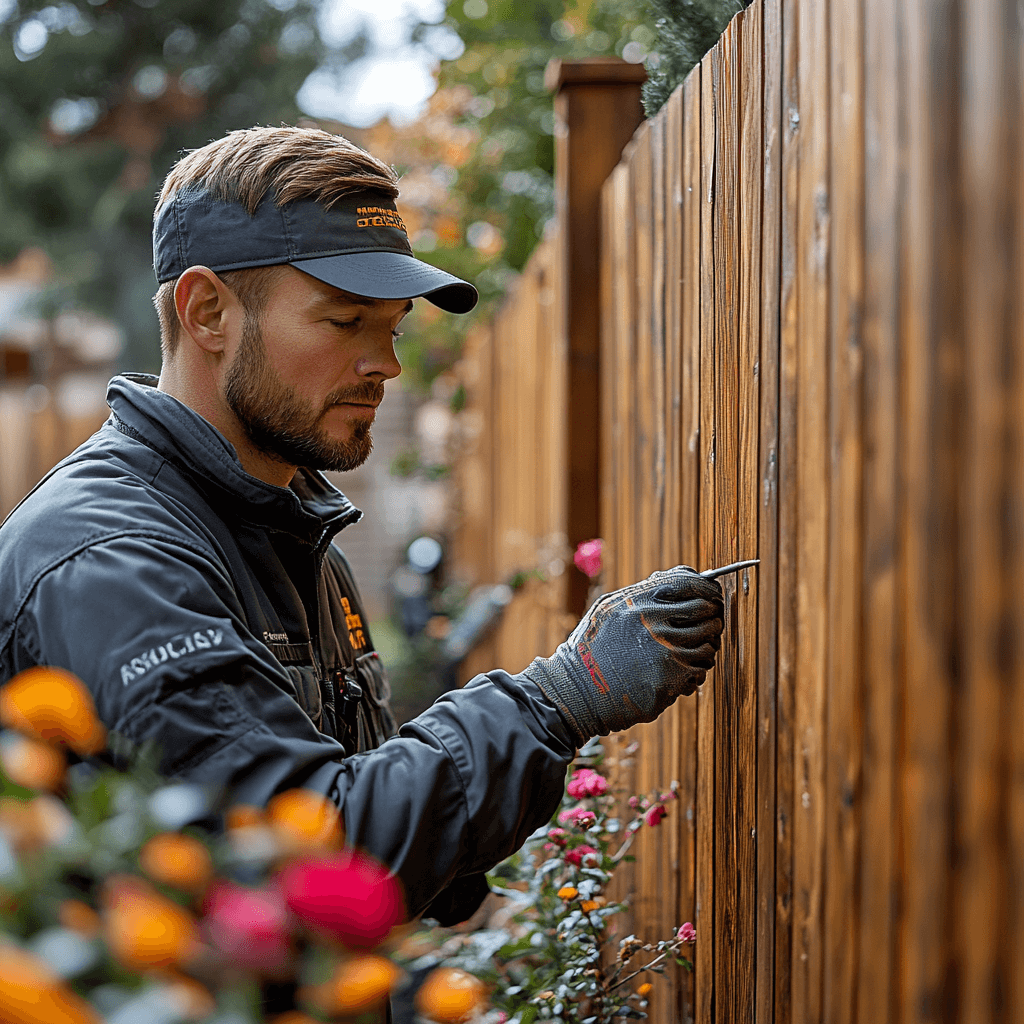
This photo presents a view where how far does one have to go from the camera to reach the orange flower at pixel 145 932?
79 centimetres

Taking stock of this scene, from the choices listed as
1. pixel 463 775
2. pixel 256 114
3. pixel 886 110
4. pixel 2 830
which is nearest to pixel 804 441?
pixel 886 110

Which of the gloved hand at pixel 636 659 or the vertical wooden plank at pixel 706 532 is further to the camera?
the vertical wooden plank at pixel 706 532

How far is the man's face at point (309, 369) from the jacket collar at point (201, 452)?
11 centimetres

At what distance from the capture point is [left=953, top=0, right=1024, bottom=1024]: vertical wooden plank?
99 cm

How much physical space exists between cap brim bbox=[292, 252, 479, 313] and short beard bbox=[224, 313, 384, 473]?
6.7 inches

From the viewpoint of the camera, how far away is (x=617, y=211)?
3.34 meters

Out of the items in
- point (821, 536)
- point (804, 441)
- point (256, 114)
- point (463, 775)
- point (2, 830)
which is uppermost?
point (256, 114)

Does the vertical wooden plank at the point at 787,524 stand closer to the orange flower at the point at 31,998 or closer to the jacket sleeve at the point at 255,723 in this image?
the jacket sleeve at the point at 255,723

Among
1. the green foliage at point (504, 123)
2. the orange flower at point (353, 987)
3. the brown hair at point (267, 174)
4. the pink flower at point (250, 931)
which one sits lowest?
the orange flower at point (353, 987)

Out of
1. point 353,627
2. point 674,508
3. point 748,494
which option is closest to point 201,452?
point 353,627

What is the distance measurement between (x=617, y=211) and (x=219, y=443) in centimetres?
185

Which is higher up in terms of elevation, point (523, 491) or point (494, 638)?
point (523, 491)

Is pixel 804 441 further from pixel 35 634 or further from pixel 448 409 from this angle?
pixel 448 409

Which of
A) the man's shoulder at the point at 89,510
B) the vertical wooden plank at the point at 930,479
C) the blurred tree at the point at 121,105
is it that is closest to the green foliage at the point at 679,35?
the vertical wooden plank at the point at 930,479
